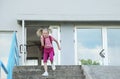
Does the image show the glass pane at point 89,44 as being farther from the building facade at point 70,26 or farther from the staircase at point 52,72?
the staircase at point 52,72

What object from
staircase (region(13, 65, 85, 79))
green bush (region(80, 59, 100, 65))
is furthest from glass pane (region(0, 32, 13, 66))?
staircase (region(13, 65, 85, 79))

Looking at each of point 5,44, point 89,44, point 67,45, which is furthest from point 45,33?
point 89,44

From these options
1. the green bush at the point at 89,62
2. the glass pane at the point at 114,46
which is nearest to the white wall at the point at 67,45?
the green bush at the point at 89,62

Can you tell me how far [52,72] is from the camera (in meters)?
10.8

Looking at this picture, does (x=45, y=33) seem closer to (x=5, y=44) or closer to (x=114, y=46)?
(x=5, y=44)

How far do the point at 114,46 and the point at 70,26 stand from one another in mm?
1907

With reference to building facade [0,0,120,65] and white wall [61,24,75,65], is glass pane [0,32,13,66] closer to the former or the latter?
building facade [0,0,120,65]

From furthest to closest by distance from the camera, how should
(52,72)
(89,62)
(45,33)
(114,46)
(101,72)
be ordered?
(114,46), (89,62), (45,33), (52,72), (101,72)

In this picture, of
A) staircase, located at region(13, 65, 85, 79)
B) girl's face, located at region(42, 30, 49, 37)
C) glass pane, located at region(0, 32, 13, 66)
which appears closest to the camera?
staircase, located at region(13, 65, 85, 79)

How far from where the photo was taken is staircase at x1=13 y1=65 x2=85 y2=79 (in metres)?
10.2

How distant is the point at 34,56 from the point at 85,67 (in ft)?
15.5

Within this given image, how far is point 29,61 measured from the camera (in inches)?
590
